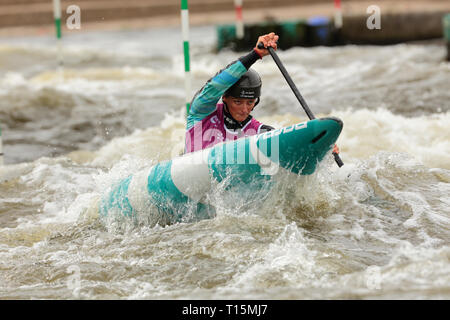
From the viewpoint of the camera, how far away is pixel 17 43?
1834 cm

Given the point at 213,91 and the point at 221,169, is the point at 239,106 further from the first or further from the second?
the point at 221,169

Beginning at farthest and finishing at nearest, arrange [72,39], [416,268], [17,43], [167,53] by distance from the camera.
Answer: [72,39] < [17,43] < [167,53] < [416,268]

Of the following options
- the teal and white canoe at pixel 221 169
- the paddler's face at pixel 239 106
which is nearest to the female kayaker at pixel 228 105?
the paddler's face at pixel 239 106

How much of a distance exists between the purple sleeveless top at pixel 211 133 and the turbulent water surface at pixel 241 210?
1.96ft

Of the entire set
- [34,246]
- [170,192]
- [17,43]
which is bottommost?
[34,246]

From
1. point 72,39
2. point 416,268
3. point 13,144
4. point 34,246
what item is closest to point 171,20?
point 72,39

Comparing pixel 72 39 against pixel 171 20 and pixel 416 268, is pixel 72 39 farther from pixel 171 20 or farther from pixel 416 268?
Answer: pixel 416 268

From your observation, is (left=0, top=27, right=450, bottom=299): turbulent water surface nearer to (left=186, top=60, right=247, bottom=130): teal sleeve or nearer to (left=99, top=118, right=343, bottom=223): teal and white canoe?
(left=99, top=118, right=343, bottom=223): teal and white canoe

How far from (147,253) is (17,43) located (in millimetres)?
15209

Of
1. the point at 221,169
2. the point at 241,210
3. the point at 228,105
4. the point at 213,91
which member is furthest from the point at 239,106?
the point at 241,210

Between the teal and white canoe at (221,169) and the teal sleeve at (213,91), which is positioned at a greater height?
the teal sleeve at (213,91)

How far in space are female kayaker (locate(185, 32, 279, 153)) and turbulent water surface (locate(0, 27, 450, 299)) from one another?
0.63m

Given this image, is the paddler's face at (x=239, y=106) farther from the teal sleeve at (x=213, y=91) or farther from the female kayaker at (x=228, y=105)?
the teal sleeve at (x=213, y=91)

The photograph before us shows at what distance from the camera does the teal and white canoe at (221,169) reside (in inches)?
169
